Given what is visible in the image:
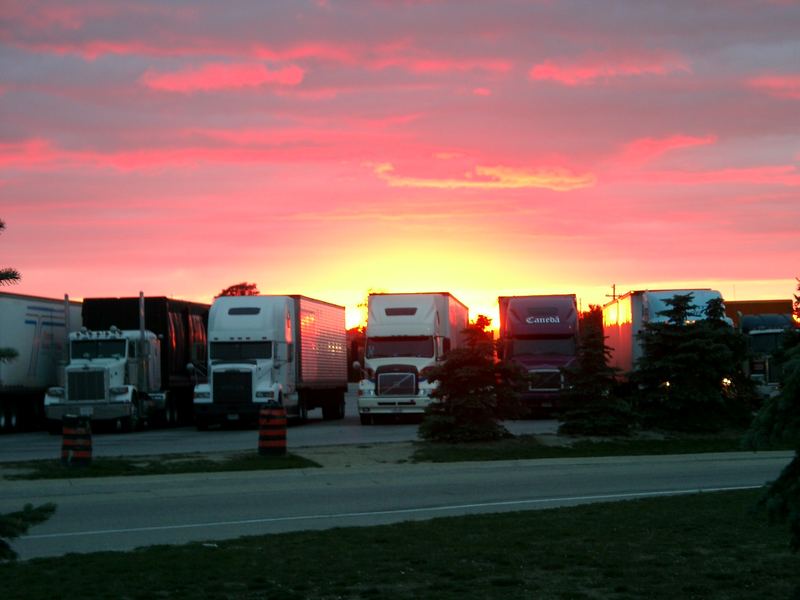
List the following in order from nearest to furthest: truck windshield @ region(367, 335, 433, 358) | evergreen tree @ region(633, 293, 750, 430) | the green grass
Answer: the green grass < evergreen tree @ region(633, 293, 750, 430) < truck windshield @ region(367, 335, 433, 358)

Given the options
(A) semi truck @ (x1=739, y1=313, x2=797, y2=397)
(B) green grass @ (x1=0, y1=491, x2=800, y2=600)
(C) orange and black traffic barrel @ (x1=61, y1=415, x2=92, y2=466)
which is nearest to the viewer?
(B) green grass @ (x1=0, y1=491, x2=800, y2=600)

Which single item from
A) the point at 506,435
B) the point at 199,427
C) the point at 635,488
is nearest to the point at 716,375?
the point at 506,435

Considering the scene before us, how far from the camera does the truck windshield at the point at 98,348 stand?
128 ft

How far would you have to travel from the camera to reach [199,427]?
3941 centimetres

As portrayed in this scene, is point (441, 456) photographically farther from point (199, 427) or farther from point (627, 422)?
point (199, 427)

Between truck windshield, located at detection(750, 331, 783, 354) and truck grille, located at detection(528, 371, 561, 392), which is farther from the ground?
truck windshield, located at detection(750, 331, 783, 354)

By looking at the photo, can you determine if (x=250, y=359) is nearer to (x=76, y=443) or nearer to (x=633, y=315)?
(x=633, y=315)

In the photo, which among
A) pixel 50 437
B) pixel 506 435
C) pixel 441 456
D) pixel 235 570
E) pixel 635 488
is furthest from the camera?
pixel 50 437

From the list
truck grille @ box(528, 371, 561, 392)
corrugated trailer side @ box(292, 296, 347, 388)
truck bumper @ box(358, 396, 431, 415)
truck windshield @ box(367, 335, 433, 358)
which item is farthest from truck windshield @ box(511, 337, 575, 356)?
corrugated trailer side @ box(292, 296, 347, 388)

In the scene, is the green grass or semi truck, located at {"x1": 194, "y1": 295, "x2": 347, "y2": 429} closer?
the green grass

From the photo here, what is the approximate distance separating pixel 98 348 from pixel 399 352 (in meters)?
9.63

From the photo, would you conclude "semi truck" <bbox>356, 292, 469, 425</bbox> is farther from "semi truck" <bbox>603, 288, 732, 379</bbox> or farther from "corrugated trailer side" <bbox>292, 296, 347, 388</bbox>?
"semi truck" <bbox>603, 288, 732, 379</bbox>

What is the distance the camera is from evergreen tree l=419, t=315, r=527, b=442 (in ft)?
88.4

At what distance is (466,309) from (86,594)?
41252 millimetres
